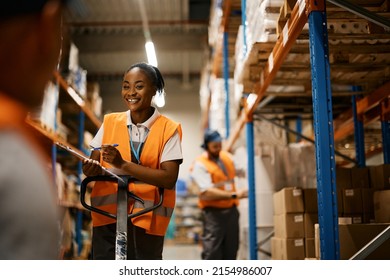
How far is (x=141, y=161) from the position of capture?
2711mm

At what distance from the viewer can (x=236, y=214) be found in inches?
234

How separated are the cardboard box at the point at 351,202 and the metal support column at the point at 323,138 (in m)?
1.29

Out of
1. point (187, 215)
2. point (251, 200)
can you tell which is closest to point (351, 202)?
point (251, 200)

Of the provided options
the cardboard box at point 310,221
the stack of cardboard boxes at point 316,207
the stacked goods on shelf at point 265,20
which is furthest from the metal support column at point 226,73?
the cardboard box at point 310,221

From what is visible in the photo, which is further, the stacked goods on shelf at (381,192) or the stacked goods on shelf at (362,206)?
the stacked goods on shelf at (381,192)

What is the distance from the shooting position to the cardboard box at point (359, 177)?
13.6 ft

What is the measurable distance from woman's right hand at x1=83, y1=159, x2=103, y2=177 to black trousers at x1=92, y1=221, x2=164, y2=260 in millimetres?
311

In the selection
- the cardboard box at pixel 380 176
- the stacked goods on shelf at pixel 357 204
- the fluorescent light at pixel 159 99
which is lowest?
the stacked goods on shelf at pixel 357 204

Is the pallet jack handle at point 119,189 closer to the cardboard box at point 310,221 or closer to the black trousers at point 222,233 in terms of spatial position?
the cardboard box at point 310,221

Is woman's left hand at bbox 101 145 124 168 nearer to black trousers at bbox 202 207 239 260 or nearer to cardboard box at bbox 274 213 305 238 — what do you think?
cardboard box at bbox 274 213 305 238

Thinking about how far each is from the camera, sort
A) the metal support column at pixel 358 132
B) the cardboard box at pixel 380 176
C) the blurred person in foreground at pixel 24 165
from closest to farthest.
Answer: the blurred person in foreground at pixel 24 165 < the cardboard box at pixel 380 176 < the metal support column at pixel 358 132

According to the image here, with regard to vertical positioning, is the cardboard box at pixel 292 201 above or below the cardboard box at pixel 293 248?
above
